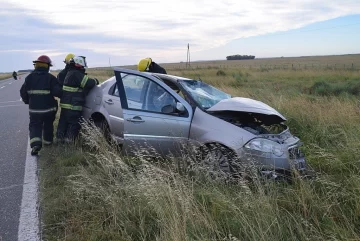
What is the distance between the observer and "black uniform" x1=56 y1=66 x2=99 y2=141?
246 inches

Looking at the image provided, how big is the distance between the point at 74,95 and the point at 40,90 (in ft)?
2.28

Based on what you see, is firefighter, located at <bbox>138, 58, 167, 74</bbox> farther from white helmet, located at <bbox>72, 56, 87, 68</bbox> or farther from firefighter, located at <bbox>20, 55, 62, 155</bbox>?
firefighter, located at <bbox>20, 55, 62, 155</bbox>

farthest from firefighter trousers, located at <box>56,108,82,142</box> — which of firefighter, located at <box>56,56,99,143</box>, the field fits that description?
the field

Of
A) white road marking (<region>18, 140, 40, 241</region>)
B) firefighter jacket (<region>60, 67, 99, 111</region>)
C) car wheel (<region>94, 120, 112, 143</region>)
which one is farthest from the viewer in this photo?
firefighter jacket (<region>60, 67, 99, 111</region>)

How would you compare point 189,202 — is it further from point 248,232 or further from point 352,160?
point 352,160

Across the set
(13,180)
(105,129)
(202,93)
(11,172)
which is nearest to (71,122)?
(105,129)

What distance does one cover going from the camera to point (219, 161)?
166 inches

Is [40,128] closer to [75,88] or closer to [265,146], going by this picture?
[75,88]

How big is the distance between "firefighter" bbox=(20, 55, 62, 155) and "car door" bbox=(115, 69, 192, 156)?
6.49ft

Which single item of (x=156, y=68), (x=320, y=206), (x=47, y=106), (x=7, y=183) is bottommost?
(x=7, y=183)

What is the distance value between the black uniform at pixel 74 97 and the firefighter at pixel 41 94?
31cm

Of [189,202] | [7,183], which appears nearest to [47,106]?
[7,183]

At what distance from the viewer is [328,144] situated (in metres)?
5.92

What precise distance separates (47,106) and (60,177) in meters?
2.37
